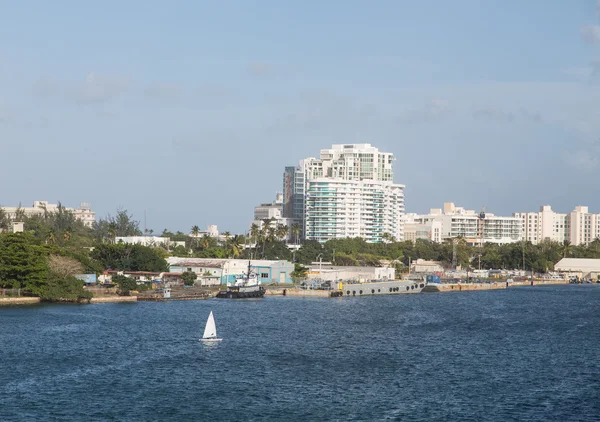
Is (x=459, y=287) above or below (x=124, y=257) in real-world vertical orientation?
below

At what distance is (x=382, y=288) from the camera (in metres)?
118

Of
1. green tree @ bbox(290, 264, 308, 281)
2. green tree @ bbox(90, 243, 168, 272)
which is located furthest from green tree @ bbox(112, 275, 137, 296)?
green tree @ bbox(290, 264, 308, 281)

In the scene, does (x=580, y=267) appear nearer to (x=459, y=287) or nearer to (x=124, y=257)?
(x=459, y=287)

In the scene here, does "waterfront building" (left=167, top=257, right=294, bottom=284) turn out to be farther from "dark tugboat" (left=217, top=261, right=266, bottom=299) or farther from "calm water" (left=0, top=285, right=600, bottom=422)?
"calm water" (left=0, top=285, right=600, bottom=422)

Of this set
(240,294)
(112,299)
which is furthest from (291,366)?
(240,294)

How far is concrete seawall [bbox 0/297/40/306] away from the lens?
78.2 meters

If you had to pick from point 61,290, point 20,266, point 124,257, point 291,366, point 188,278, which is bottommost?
point 291,366

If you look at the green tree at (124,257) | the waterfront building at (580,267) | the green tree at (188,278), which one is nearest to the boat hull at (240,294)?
the green tree at (188,278)

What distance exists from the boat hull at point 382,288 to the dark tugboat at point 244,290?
13882mm

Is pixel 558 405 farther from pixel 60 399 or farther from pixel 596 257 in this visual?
pixel 596 257

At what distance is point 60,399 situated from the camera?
3919 cm

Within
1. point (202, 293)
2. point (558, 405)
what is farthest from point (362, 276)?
point (558, 405)

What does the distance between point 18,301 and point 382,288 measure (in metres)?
54.7

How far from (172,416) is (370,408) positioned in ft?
29.5
